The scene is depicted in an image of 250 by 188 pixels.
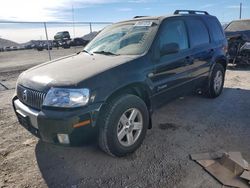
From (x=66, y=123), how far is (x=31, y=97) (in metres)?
0.69

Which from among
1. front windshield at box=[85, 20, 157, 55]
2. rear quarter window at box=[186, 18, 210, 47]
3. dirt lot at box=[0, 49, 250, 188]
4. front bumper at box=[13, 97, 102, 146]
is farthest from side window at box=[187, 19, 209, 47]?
front bumper at box=[13, 97, 102, 146]

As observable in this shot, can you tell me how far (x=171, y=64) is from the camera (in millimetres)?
3799

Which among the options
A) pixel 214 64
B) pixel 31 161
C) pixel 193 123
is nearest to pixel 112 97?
pixel 31 161

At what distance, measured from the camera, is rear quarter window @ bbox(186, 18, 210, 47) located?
4.39 metres

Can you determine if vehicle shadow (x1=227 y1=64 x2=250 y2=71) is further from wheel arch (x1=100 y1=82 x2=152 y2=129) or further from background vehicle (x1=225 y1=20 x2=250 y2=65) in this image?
wheel arch (x1=100 y1=82 x2=152 y2=129)

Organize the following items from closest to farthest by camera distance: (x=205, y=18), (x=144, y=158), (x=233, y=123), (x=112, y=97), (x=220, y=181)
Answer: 1. (x=220, y=181)
2. (x=112, y=97)
3. (x=144, y=158)
4. (x=233, y=123)
5. (x=205, y=18)

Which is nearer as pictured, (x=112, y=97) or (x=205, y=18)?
(x=112, y=97)

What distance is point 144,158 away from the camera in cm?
321

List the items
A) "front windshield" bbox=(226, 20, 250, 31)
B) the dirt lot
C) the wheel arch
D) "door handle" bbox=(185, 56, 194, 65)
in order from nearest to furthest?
the dirt lot, the wheel arch, "door handle" bbox=(185, 56, 194, 65), "front windshield" bbox=(226, 20, 250, 31)

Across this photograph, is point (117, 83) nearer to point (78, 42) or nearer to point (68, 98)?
point (68, 98)

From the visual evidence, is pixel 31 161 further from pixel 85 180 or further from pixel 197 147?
pixel 197 147

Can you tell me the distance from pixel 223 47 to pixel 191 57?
1.67 metres

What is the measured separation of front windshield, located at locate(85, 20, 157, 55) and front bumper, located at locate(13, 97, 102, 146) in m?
1.22

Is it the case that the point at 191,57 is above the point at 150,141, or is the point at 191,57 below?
above
